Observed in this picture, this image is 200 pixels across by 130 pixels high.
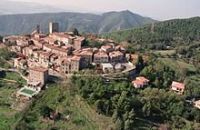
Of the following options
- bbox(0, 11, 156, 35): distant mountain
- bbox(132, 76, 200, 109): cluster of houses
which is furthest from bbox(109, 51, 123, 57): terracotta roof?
bbox(0, 11, 156, 35): distant mountain

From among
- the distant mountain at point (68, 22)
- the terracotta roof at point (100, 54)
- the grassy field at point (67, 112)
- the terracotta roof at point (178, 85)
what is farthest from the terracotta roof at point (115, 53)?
the distant mountain at point (68, 22)

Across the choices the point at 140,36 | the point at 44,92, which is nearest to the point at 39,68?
the point at 44,92

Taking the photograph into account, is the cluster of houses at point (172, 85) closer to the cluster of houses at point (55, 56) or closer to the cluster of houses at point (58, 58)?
the cluster of houses at point (58, 58)

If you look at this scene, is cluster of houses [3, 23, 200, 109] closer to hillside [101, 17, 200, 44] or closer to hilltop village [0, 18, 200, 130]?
hilltop village [0, 18, 200, 130]

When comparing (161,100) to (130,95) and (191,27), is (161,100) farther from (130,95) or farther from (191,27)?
(191,27)

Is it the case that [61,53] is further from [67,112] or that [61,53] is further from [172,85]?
[172,85]

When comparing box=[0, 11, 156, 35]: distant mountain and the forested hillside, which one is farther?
box=[0, 11, 156, 35]: distant mountain
